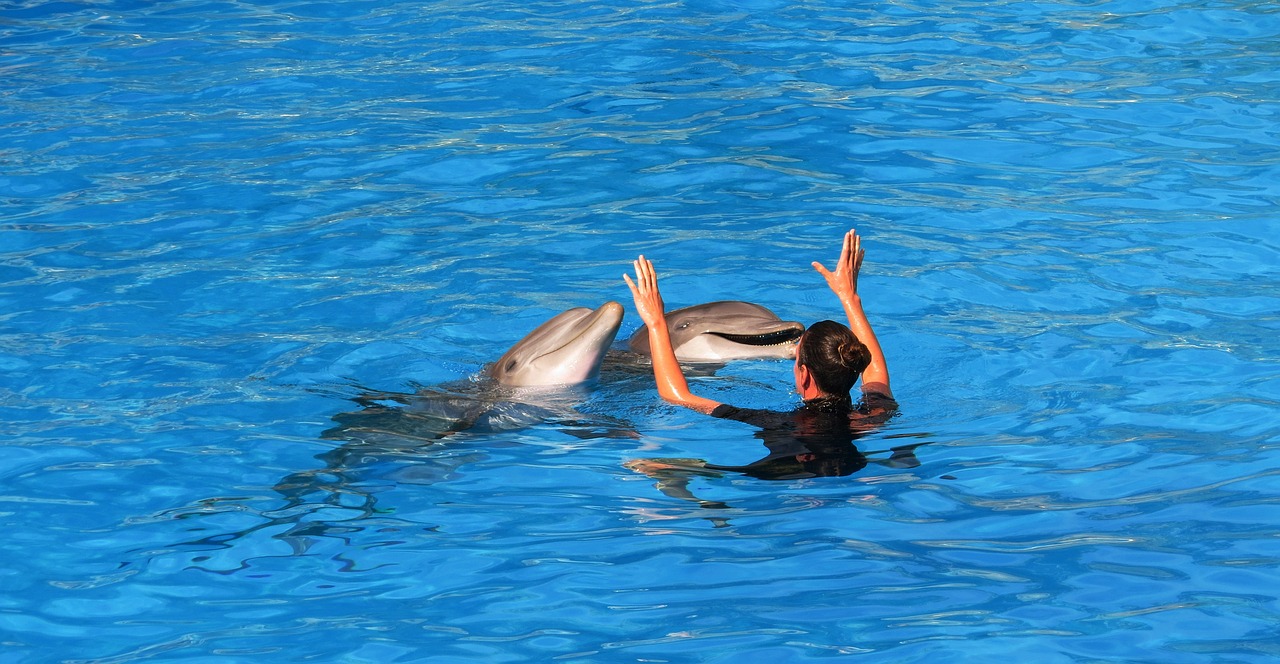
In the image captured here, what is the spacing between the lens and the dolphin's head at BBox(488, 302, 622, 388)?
6102mm

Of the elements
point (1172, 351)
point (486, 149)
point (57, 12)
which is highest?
point (57, 12)

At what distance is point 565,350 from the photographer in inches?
246

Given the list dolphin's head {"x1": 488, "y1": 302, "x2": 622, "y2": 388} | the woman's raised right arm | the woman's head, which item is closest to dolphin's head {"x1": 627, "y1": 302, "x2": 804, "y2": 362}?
the woman's raised right arm

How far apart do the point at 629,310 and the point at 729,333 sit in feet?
4.43

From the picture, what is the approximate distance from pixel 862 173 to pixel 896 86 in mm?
2138

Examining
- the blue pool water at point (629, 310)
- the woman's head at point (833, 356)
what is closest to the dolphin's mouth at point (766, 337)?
the blue pool water at point (629, 310)

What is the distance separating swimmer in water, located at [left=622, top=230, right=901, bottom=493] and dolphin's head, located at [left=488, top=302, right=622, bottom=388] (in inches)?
9.6

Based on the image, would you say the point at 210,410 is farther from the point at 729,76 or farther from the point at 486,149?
the point at 729,76

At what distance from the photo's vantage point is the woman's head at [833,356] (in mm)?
5621

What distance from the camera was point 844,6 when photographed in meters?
14.3

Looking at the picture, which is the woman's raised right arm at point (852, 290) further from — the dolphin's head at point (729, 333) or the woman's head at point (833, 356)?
the woman's head at point (833, 356)

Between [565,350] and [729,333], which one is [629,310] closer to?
[729,333]

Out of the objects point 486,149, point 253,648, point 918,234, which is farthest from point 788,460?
point 486,149

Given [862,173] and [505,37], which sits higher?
[505,37]
